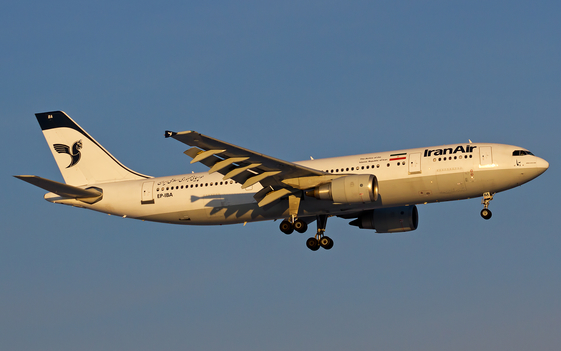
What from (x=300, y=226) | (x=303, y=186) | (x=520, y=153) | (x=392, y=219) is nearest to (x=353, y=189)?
(x=303, y=186)

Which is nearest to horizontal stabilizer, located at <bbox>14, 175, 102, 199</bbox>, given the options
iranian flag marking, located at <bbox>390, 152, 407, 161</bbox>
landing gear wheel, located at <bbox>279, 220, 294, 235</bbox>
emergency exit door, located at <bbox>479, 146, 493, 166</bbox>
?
landing gear wheel, located at <bbox>279, 220, 294, 235</bbox>

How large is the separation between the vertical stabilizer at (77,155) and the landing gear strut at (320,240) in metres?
11.9

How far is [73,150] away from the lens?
4944 cm

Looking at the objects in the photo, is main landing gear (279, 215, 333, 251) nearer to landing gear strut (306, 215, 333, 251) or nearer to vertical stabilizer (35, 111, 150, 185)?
landing gear strut (306, 215, 333, 251)

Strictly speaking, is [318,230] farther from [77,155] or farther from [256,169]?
[77,155]

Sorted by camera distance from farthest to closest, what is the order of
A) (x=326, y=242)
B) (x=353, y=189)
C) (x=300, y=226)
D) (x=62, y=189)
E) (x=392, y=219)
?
1. (x=392, y=219)
2. (x=326, y=242)
3. (x=62, y=189)
4. (x=300, y=226)
5. (x=353, y=189)

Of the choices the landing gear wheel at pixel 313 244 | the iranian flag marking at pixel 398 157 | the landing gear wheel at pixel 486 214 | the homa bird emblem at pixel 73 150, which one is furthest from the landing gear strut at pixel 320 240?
the homa bird emblem at pixel 73 150

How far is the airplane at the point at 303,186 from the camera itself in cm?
3916

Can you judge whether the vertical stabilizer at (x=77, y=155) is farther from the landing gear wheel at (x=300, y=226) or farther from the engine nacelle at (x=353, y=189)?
the engine nacelle at (x=353, y=189)

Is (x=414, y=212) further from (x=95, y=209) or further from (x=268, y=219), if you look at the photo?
(x=95, y=209)

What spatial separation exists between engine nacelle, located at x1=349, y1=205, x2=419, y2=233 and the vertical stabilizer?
49.5 feet

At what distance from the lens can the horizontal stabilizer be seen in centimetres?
4070

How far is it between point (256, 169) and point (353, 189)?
18.4 ft

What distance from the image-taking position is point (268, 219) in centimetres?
4334
